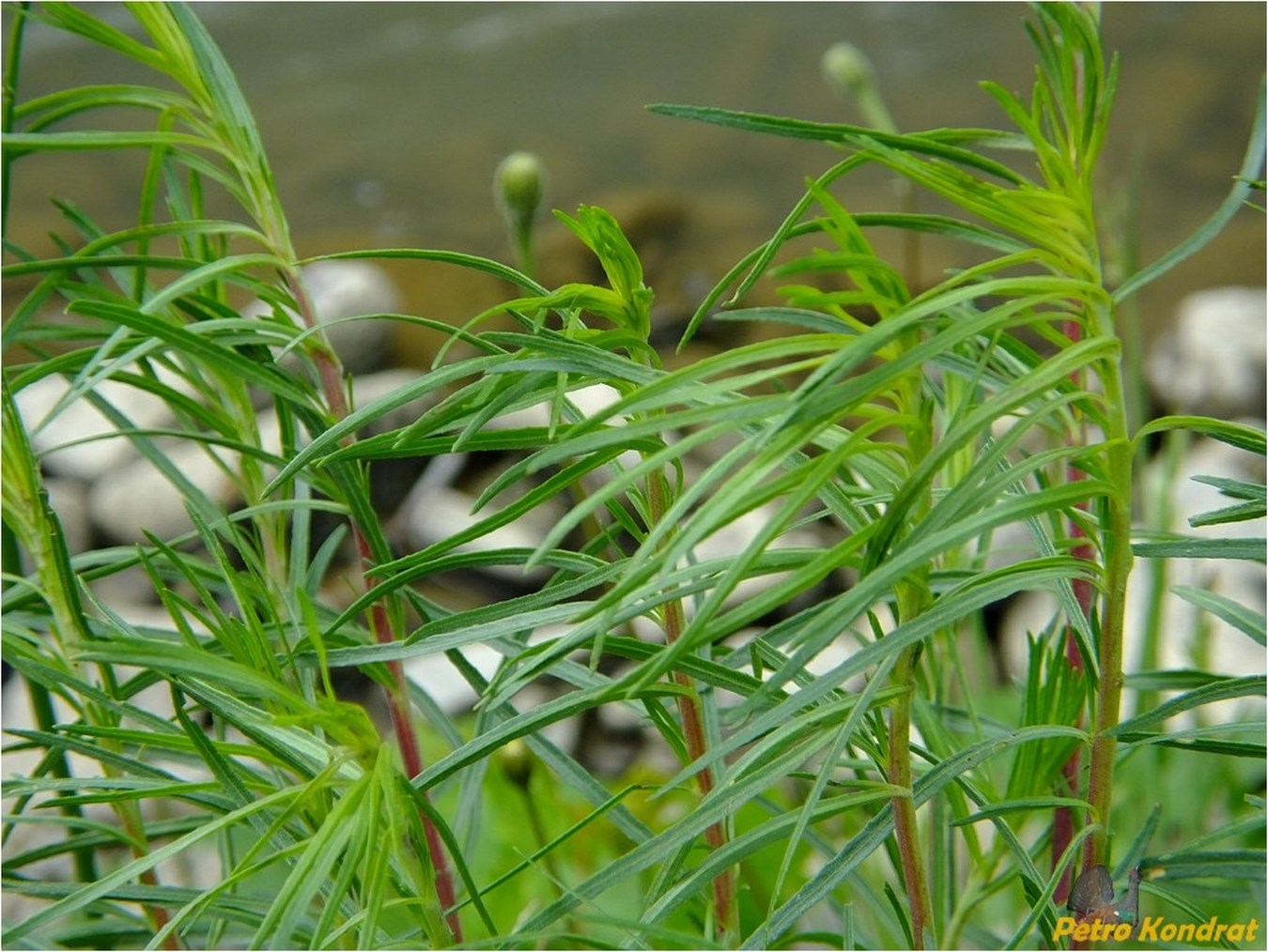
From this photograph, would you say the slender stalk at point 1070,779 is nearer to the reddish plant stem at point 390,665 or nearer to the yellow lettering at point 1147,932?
the yellow lettering at point 1147,932

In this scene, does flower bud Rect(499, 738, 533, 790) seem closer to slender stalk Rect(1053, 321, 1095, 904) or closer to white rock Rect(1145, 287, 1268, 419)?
slender stalk Rect(1053, 321, 1095, 904)

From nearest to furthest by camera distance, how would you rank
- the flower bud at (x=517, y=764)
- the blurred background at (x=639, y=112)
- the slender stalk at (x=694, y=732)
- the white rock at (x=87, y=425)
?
the slender stalk at (x=694, y=732) → the flower bud at (x=517, y=764) → the white rock at (x=87, y=425) → the blurred background at (x=639, y=112)

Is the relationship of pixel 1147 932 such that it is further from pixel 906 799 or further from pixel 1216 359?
pixel 1216 359

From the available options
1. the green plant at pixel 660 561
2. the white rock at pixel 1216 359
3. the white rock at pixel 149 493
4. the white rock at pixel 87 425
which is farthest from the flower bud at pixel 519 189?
the white rock at pixel 1216 359

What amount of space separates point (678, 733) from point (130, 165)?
516cm

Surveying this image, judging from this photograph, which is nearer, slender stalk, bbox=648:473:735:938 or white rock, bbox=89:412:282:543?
slender stalk, bbox=648:473:735:938

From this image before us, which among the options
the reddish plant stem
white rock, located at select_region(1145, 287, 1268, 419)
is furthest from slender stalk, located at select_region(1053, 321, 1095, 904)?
white rock, located at select_region(1145, 287, 1268, 419)

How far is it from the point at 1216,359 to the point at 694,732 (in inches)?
111

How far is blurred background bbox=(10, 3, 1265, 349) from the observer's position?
4.39m

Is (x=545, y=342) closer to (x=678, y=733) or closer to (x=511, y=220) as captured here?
(x=678, y=733)

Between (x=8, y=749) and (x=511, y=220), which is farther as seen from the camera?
(x=511, y=220)

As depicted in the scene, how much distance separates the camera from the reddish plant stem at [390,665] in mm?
552

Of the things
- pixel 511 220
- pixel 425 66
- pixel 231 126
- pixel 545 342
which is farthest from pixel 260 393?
pixel 425 66

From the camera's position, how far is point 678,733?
19.9 inches
